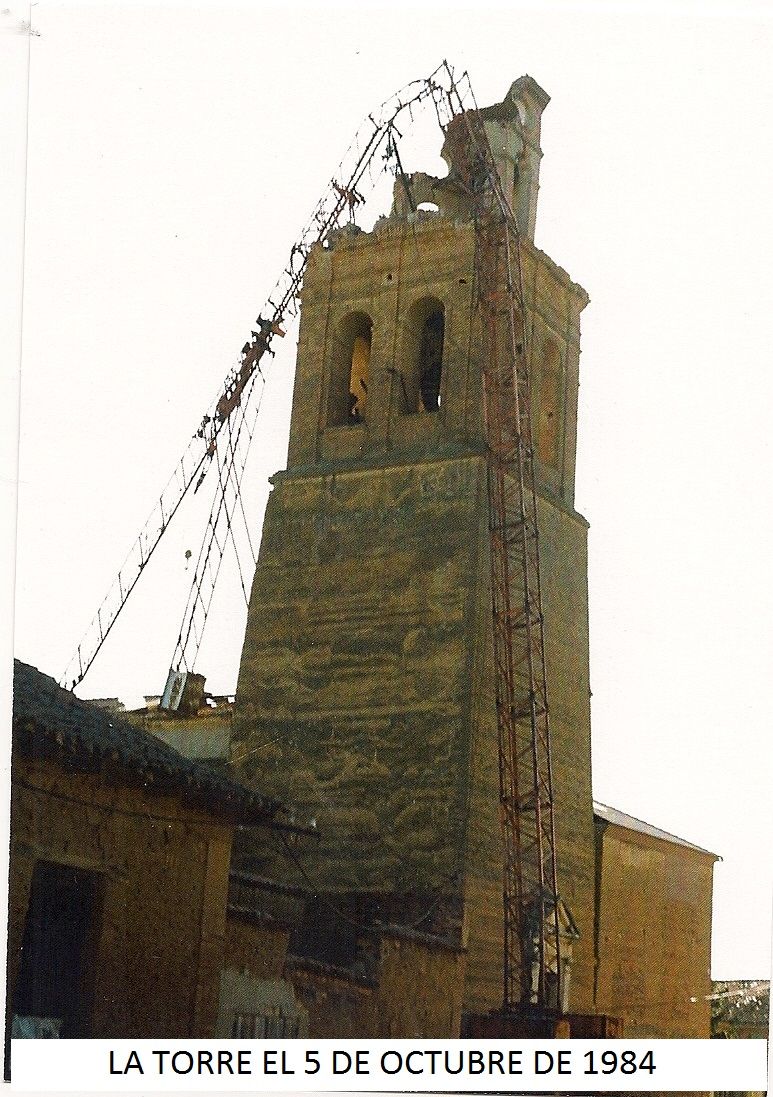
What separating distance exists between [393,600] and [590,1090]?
350 inches

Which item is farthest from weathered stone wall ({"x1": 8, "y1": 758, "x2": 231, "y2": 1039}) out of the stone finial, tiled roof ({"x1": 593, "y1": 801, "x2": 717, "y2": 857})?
the stone finial

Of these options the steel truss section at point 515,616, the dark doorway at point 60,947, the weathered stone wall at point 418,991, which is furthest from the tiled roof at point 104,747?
the steel truss section at point 515,616

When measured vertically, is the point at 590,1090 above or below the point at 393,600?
below

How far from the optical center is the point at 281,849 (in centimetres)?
2291

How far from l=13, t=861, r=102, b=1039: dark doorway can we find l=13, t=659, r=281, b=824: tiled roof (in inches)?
40.0

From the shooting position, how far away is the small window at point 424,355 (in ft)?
83.0

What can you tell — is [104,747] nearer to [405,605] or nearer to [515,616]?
[405,605]

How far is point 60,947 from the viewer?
657 inches

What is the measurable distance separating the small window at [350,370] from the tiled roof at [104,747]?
7.70 m

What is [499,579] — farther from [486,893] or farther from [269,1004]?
[269,1004]

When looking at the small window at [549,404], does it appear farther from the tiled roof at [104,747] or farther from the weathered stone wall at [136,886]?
the weathered stone wall at [136,886]

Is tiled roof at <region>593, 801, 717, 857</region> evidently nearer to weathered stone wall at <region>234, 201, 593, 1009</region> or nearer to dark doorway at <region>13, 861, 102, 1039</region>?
weathered stone wall at <region>234, 201, 593, 1009</region>

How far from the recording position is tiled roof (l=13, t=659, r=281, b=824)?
16.3 m

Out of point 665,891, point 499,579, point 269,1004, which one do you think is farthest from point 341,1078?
point 665,891
